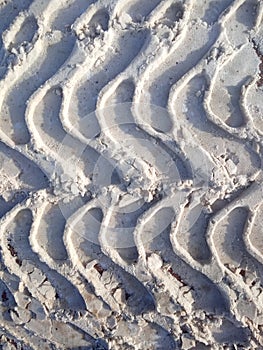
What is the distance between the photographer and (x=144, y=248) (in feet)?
5.60

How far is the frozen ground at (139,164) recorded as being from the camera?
1.67 metres

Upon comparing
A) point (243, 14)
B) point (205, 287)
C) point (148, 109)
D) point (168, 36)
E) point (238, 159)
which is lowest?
point (205, 287)

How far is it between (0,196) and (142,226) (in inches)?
20.8

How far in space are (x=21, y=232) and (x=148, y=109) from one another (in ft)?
2.11

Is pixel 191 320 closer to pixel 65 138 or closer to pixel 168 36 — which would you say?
pixel 65 138

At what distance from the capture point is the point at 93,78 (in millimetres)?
1695

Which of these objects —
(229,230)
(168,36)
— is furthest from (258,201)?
(168,36)

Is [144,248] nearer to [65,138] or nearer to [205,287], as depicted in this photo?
[205,287]

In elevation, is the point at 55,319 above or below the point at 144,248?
below

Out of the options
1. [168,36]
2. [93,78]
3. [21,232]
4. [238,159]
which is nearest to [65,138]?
[93,78]

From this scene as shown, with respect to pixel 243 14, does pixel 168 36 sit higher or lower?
lower

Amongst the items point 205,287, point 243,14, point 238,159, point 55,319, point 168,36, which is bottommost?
point 55,319

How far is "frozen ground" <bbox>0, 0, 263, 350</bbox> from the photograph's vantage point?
167 cm

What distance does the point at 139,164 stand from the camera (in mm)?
1663
